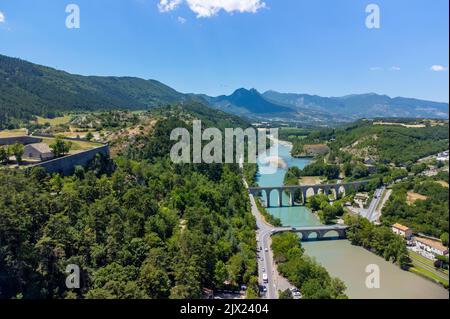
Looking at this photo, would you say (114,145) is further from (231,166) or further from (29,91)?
(29,91)

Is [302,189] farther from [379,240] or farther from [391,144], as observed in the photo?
[391,144]

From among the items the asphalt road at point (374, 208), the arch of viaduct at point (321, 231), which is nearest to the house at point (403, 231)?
the arch of viaduct at point (321, 231)

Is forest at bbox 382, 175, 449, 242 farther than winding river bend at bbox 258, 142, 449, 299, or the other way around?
forest at bbox 382, 175, 449, 242

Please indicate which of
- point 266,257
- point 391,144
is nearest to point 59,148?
point 266,257

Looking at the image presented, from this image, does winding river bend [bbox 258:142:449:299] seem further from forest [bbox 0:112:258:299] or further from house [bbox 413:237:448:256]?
forest [bbox 0:112:258:299]

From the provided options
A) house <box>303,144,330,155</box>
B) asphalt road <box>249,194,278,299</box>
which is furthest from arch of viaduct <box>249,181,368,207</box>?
house <box>303,144,330,155</box>
